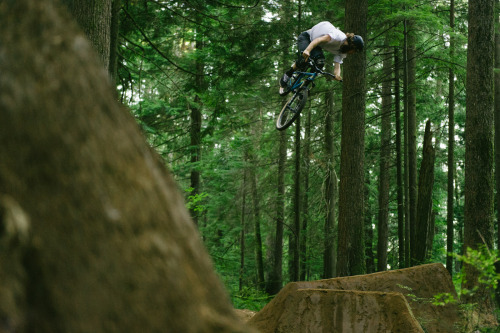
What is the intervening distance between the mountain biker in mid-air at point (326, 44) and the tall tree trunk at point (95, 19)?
13.0ft

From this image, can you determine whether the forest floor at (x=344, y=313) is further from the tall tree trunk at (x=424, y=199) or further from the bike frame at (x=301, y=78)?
the bike frame at (x=301, y=78)

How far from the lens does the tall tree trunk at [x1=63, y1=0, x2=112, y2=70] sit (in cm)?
486

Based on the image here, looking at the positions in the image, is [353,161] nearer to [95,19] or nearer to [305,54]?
[305,54]

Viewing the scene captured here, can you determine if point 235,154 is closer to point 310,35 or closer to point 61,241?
point 310,35

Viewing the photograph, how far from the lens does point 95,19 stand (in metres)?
4.93

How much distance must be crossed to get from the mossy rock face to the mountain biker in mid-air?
686 centimetres

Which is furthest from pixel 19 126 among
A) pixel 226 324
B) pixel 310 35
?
pixel 310 35

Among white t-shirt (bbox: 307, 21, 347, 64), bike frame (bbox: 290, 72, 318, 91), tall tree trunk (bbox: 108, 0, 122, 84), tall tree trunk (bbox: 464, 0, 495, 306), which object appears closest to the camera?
tall tree trunk (bbox: 108, 0, 122, 84)

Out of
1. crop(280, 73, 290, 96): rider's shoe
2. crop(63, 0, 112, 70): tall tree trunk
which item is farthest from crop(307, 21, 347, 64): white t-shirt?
crop(63, 0, 112, 70): tall tree trunk

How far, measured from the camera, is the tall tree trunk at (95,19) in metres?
4.86

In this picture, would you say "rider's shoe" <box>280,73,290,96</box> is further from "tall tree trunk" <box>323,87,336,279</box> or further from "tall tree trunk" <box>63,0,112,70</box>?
"tall tree trunk" <box>323,87,336,279</box>

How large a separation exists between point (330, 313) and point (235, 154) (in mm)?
12587

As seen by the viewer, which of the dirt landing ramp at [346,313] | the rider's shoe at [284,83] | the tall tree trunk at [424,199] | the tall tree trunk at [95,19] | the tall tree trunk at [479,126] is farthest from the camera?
the tall tree trunk at [424,199]

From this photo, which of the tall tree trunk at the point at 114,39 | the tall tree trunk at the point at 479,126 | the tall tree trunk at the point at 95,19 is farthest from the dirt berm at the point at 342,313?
the tall tree trunk at the point at 114,39
